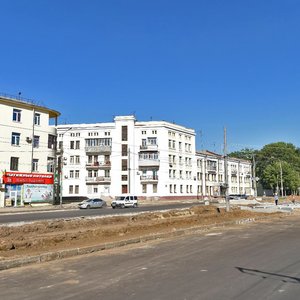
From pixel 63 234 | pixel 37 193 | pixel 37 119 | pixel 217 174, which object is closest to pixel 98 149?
pixel 37 119

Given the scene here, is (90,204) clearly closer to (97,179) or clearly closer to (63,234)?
(97,179)

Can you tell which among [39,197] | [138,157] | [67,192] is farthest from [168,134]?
[39,197]

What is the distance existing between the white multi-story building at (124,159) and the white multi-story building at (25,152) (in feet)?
83.3

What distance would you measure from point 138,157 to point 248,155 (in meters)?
64.1

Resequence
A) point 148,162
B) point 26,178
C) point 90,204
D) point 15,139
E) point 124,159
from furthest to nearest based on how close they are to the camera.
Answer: point 124,159 → point 148,162 → point 15,139 → point 26,178 → point 90,204

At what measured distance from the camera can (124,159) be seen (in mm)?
87125

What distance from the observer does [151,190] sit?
85.1m

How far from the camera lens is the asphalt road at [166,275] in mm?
7695

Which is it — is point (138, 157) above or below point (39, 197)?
above

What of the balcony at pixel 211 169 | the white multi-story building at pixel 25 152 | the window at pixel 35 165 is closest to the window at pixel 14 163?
the white multi-story building at pixel 25 152

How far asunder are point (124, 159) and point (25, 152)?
33.3 metres

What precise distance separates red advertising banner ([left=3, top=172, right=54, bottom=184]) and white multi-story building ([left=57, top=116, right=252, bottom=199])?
2670 centimetres

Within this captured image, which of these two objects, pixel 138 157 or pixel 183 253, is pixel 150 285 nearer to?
pixel 183 253

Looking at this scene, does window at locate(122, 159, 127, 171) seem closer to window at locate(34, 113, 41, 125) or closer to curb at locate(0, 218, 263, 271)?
window at locate(34, 113, 41, 125)
